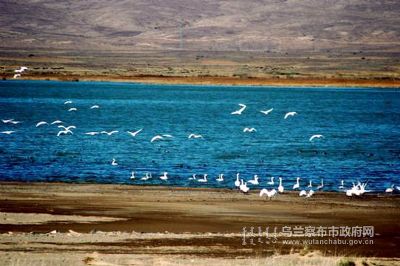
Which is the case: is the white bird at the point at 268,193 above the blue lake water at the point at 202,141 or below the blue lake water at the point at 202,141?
below

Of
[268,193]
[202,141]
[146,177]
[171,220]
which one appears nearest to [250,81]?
[202,141]

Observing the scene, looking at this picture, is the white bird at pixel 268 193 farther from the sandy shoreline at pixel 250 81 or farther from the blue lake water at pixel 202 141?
the sandy shoreline at pixel 250 81

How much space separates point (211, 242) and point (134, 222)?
2579 mm

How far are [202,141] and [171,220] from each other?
65.5 ft

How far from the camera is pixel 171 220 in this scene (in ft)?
60.3

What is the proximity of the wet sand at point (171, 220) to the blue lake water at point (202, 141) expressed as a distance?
7.55 ft

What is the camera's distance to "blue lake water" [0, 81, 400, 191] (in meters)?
27.2

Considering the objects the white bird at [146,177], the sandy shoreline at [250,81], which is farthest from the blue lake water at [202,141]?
the sandy shoreline at [250,81]

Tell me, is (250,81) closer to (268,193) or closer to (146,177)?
(146,177)

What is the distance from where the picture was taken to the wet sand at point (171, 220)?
15.2 m

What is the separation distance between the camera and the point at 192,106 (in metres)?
69.1

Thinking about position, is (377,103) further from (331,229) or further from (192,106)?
(331,229)

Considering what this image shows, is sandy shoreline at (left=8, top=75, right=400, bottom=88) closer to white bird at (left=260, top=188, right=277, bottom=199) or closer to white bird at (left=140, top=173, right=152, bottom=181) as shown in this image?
white bird at (left=140, top=173, right=152, bottom=181)

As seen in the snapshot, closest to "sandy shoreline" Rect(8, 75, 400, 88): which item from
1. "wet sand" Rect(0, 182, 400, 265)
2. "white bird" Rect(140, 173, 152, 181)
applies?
"white bird" Rect(140, 173, 152, 181)
